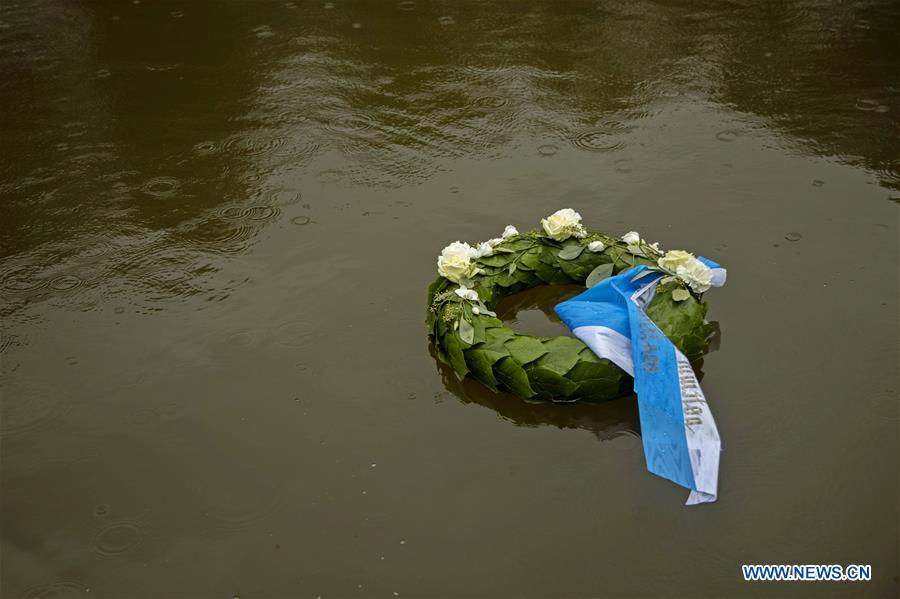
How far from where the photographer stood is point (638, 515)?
331 centimetres

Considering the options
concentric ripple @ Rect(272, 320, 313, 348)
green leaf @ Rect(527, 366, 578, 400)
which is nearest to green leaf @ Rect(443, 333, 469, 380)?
green leaf @ Rect(527, 366, 578, 400)

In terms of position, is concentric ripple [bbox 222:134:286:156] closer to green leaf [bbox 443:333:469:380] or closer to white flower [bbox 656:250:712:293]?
green leaf [bbox 443:333:469:380]

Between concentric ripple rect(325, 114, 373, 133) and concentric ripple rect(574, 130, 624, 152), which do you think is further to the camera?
concentric ripple rect(325, 114, 373, 133)

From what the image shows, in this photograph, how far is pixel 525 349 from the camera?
3658 millimetres

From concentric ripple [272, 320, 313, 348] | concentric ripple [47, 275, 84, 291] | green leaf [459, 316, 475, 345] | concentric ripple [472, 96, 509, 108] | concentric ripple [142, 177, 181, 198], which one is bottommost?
concentric ripple [272, 320, 313, 348]

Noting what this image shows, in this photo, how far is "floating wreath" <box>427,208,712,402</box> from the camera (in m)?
3.64

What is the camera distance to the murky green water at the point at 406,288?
129 inches

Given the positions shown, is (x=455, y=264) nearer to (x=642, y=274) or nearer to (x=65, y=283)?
(x=642, y=274)

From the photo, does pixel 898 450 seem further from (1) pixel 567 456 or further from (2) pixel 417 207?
(2) pixel 417 207

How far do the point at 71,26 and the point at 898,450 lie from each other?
7.32m

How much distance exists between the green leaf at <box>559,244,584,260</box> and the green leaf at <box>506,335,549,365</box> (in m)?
0.67

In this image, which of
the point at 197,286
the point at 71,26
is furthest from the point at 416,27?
the point at 197,286

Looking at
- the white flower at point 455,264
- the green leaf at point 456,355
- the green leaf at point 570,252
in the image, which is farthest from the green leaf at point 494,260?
the green leaf at point 456,355

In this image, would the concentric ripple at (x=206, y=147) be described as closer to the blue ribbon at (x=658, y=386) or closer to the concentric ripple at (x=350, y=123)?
the concentric ripple at (x=350, y=123)
